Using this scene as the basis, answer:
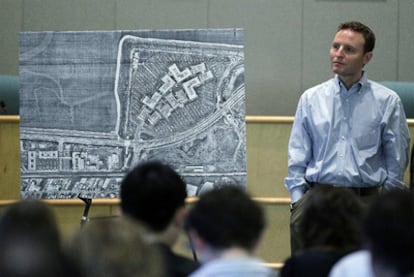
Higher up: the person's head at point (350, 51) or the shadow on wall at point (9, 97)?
the person's head at point (350, 51)

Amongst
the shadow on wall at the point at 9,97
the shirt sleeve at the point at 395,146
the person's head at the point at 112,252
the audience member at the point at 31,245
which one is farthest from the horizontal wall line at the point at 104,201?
the person's head at the point at 112,252

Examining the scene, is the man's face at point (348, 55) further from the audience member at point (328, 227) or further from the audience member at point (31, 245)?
the audience member at point (31, 245)

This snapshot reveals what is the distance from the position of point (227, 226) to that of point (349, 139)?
6.95ft

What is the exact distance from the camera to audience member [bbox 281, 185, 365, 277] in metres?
2.88

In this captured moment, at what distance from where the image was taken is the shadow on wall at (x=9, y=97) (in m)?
5.79

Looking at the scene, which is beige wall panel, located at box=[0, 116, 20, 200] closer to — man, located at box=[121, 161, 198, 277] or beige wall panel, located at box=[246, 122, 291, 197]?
beige wall panel, located at box=[246, 122, 291, 197]

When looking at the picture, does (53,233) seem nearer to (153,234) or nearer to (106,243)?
(106,243)

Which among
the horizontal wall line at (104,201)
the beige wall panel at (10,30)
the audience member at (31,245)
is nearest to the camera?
the audience member at (31,245)

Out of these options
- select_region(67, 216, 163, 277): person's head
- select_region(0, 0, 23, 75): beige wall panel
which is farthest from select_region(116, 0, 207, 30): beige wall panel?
select_region(67, 216, 163, 277): person's head

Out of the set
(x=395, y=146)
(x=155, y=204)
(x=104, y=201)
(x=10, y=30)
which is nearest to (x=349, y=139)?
(x=395, y=146)

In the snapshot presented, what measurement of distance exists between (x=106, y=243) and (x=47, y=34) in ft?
9.56

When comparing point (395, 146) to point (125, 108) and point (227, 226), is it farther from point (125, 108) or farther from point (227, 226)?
point (227, 226)

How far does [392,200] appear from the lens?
237 cm

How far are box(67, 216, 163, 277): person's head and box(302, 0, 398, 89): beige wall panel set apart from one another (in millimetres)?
4414
